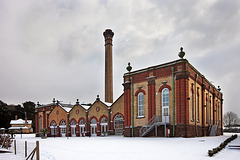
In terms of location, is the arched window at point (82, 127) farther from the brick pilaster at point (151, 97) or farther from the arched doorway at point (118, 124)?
the brick pilaster at point (151, 97)

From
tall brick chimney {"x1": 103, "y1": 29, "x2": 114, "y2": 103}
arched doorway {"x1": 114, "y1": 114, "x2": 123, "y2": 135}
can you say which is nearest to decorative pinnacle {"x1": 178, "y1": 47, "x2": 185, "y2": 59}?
arched doorway {"x1": 114, "y1": 114, "x2": 123, "y2": 135}

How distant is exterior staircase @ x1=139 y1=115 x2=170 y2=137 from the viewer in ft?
82.1

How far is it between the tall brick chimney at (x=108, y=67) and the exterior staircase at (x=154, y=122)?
19.4 m

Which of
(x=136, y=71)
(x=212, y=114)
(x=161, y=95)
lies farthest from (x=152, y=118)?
(x=212, y=114)

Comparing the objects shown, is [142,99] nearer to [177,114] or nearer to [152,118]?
[152,118]

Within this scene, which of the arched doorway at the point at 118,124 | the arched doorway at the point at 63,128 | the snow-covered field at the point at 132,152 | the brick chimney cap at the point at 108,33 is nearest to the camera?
the snow-covered field at the point at 132,152

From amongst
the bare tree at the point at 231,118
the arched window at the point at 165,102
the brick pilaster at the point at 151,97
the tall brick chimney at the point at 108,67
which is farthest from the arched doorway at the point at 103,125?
the bare tree at the point at 231,118

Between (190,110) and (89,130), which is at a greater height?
(190,110)

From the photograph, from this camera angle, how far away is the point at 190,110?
2512 centimetres

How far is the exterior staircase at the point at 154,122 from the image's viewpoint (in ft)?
82.1

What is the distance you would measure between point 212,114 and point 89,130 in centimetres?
1900

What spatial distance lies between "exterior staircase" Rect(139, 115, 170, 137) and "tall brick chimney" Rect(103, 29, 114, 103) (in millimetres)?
19437

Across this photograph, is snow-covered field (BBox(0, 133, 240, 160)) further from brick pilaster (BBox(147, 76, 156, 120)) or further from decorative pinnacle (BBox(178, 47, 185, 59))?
decorative pinnacle (BBox(178, 47, 185, 59))

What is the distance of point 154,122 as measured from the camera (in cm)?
2580
